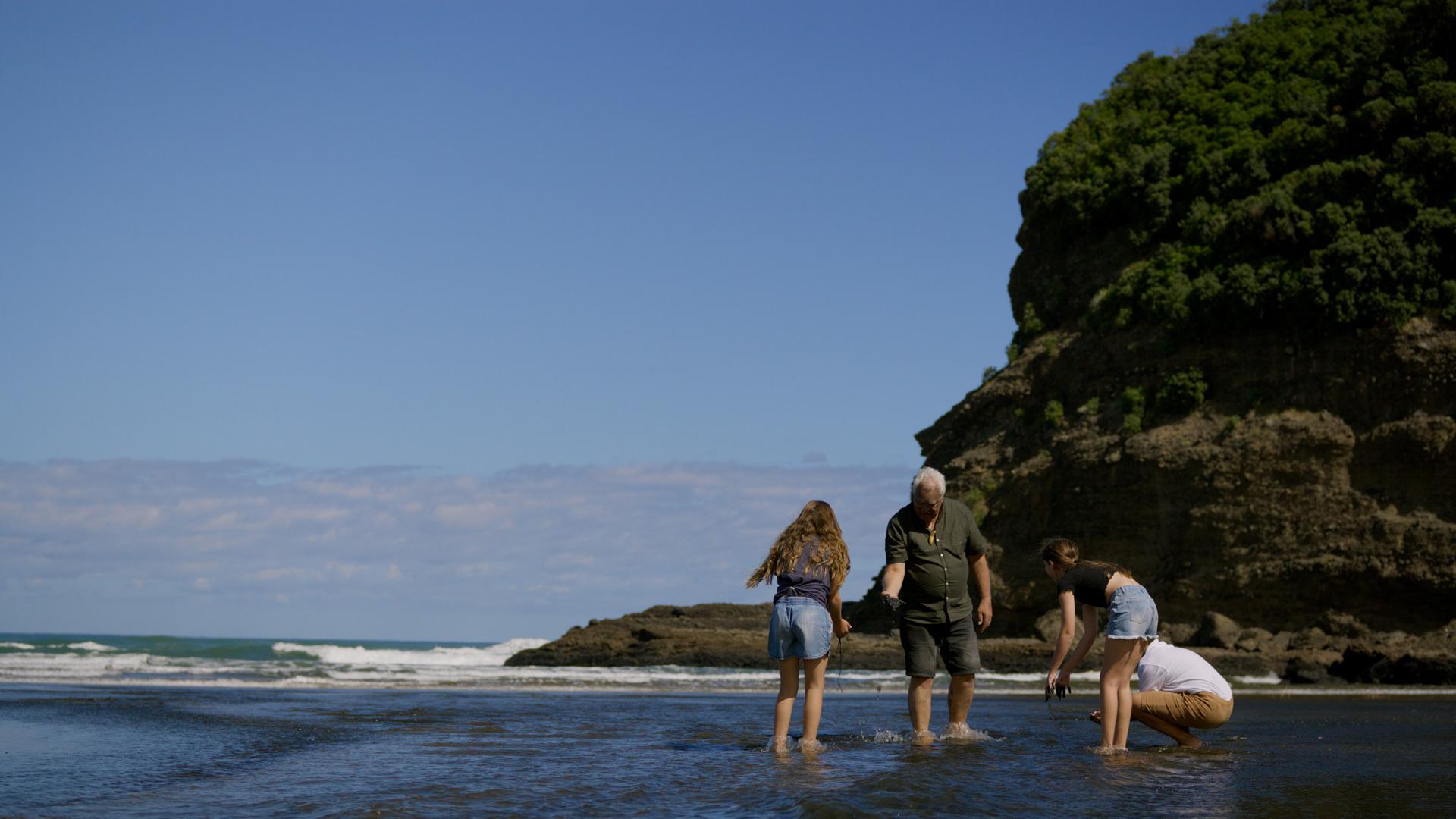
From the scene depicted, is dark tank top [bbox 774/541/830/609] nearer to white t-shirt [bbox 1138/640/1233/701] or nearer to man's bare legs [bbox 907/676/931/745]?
man's bare legs [bbox 907/676/931/745]

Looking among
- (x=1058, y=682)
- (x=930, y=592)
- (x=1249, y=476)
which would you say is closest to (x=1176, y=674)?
(x=1058, y=682)

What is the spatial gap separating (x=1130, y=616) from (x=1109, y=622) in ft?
0.56

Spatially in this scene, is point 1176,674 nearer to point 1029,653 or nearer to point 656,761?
point 656,761

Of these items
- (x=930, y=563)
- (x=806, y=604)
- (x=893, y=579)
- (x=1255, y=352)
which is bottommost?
(x=806, y=604)

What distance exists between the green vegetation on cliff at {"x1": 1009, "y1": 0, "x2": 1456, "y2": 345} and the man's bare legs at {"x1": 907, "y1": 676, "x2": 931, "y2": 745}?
2723 centimetres

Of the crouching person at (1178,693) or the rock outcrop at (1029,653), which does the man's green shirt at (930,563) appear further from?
the rock outcrop at (1029,653)

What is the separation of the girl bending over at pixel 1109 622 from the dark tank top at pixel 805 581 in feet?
4.88

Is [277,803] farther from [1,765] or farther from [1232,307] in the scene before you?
[1232,307]

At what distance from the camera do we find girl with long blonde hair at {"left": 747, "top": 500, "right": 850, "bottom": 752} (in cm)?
755

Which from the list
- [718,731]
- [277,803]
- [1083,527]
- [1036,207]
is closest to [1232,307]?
[1083,527]

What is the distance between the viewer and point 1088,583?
7797 mm

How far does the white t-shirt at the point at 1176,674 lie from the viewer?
7.87 m

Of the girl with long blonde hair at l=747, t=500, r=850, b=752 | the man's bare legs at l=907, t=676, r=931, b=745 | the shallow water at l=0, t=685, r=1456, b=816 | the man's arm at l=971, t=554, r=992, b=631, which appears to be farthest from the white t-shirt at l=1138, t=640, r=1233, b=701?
the girl with long blonde hair at l=747, t=500, r=850, b=752

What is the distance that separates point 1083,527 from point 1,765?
31.2 metres
